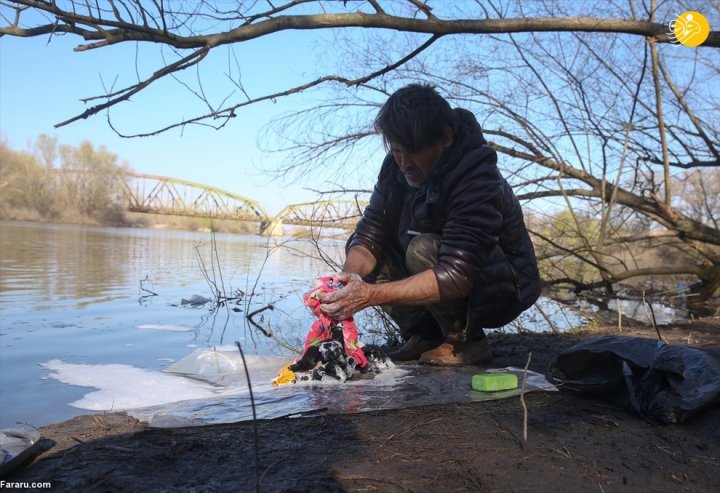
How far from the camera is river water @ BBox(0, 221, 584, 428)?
2.73 metres

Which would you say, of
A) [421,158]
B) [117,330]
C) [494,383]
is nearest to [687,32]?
[421,158]

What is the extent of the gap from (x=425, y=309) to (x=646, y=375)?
1368 mm

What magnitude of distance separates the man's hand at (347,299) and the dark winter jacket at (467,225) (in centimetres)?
37

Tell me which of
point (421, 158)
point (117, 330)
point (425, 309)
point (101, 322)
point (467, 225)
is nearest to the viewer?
point (467, 225)

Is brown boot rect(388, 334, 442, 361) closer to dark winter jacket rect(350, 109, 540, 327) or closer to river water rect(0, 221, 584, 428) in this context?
dark winter jacket rect(350, 109, 540, 327)

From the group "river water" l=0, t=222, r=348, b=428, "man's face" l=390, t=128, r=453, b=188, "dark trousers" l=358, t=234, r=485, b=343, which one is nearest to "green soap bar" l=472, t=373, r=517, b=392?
"dark trousers" l=358, t=234, r=485, b=343

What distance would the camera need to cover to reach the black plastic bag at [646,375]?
1.83 m

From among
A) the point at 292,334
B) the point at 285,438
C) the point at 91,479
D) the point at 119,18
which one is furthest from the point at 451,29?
the point at 91,479

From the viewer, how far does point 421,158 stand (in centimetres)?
265

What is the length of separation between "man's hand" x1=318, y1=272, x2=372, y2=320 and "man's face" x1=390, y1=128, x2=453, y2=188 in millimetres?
757

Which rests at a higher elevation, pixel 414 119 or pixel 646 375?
pixel 414 119

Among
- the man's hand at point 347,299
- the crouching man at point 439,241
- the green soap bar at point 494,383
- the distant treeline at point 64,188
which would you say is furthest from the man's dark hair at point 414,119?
the distant treeline at point 64,188

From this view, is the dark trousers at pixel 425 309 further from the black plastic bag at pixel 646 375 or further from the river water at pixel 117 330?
the river water at pixel 117 330

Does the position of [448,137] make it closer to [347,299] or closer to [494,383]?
[347,299]
